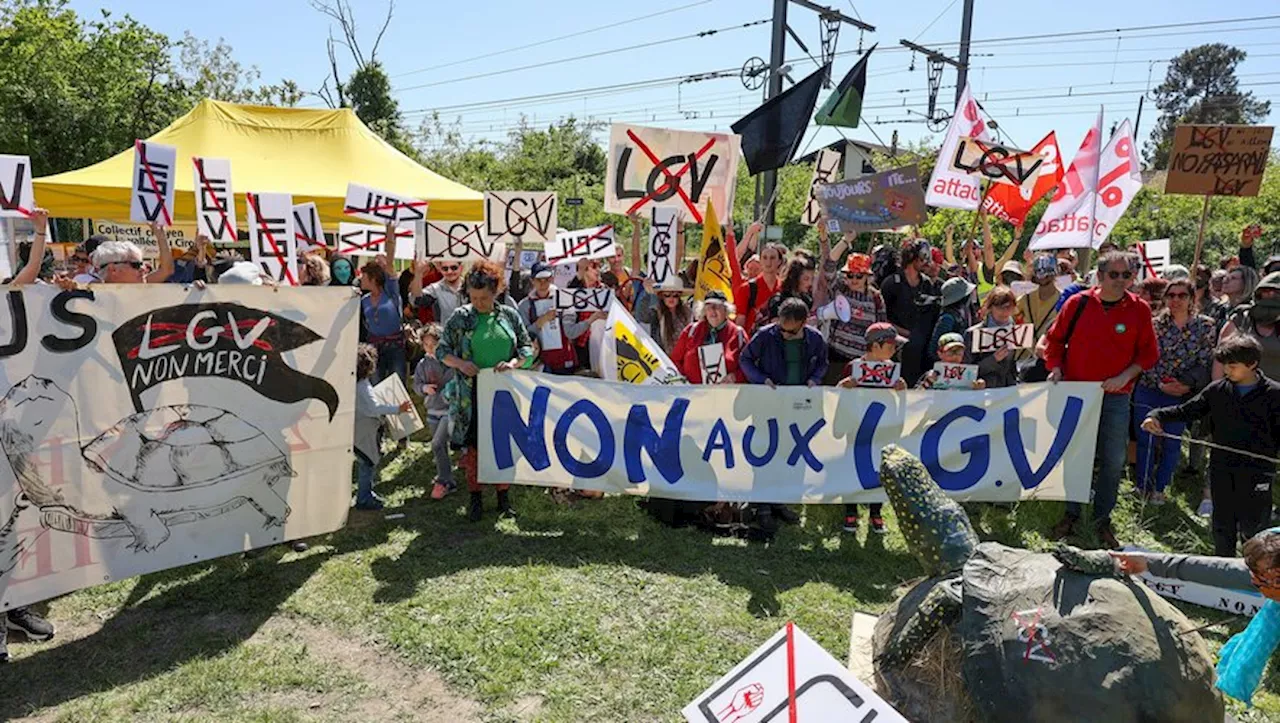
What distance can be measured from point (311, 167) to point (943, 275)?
9218 millimetres

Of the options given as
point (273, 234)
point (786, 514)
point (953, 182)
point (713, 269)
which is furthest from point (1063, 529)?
point (273, 234)

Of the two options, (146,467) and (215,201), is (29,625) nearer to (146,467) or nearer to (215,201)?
(146,467)

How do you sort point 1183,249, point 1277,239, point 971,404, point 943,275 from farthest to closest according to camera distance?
point 1183,249, point 1277,239, point 943,275, point 971,404

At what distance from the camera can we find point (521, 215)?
8.08 m

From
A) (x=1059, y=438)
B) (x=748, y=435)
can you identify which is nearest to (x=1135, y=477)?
(x=1059, y=438)

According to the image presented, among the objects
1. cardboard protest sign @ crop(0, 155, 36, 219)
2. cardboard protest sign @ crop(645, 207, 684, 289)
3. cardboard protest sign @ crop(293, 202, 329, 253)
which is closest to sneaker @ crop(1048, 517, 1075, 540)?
cardboard protest sign @ crop(645, 207, 684, 289)

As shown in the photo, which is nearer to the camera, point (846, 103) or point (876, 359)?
point (876, 359)

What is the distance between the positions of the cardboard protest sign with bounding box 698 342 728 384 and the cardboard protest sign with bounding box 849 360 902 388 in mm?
1015

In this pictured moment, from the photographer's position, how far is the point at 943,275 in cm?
1002

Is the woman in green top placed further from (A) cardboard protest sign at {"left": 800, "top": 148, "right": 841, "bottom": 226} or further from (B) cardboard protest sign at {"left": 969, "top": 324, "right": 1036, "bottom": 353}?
(A) cardboard protest sign at {"left": 800, "top": 148, "right": 841, "bottom": 226}

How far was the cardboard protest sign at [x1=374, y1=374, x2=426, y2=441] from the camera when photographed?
634 centimetres

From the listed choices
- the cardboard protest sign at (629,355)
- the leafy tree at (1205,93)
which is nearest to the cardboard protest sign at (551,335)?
the cardboard protest sign at (629,355)

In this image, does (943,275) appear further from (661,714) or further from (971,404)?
(661,714)

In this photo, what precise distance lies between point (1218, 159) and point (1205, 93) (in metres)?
77.3
